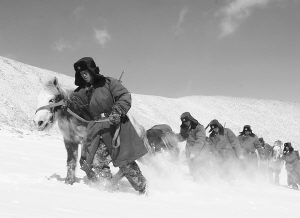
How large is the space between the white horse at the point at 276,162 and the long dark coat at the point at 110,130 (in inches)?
525

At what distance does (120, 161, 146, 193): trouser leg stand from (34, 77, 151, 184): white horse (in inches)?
17.1

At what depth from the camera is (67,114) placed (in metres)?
6.49

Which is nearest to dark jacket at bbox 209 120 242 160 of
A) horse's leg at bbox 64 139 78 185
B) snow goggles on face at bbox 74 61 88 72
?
horse's leg at bbox 64 139 78 185

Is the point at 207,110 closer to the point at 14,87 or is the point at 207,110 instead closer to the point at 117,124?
the point at 14,87

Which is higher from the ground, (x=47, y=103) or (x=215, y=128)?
(x=215, y=128)

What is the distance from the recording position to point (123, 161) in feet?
19.0

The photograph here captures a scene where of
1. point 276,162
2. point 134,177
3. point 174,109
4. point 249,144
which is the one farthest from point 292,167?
point 174,109

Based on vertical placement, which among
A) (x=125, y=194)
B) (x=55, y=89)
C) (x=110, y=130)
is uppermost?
(x=55, y=89)

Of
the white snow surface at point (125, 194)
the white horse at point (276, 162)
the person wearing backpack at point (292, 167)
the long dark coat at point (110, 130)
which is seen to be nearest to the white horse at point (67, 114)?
the white snow surface at point (125, 194)

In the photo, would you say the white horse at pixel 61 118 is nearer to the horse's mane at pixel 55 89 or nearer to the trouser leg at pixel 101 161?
the horse's mane at pixel 55 89

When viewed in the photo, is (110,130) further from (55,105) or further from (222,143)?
(222,143)

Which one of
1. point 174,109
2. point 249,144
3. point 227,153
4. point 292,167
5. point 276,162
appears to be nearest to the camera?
point 227,153

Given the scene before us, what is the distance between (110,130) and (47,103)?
1074 mm

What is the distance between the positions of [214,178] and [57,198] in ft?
25.5
